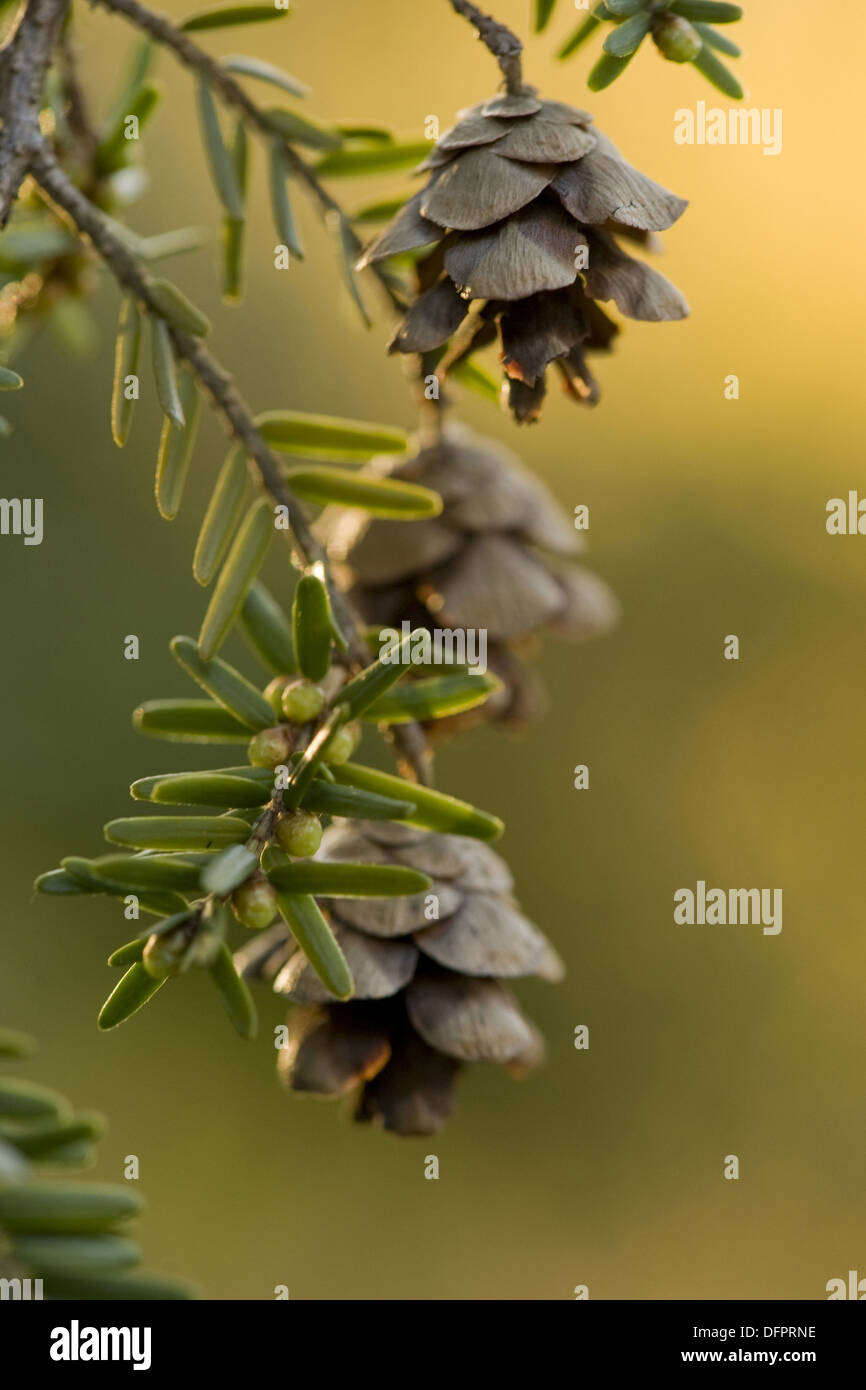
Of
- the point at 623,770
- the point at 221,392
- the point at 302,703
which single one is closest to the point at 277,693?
the point at 302,703

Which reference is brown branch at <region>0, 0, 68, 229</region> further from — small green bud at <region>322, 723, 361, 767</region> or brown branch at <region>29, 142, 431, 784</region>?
small green bud at <region>322, 723, 361, 767</region>

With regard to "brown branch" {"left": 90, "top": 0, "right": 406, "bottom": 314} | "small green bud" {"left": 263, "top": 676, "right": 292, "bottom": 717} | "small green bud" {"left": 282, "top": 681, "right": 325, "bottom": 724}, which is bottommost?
"small green bud" {"left": 282, "top": 681, "right": 325, "bottom": 724}

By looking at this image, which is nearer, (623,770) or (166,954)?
(166,954)

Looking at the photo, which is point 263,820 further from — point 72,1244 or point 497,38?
point 497,38

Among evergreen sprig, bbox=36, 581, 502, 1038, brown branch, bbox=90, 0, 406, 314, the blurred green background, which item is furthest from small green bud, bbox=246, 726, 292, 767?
the blurred green background

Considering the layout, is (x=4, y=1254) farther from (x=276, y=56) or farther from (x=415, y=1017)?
(x=276, y=56)

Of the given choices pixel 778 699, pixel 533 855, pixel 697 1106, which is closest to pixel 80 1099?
pixel 533 855
